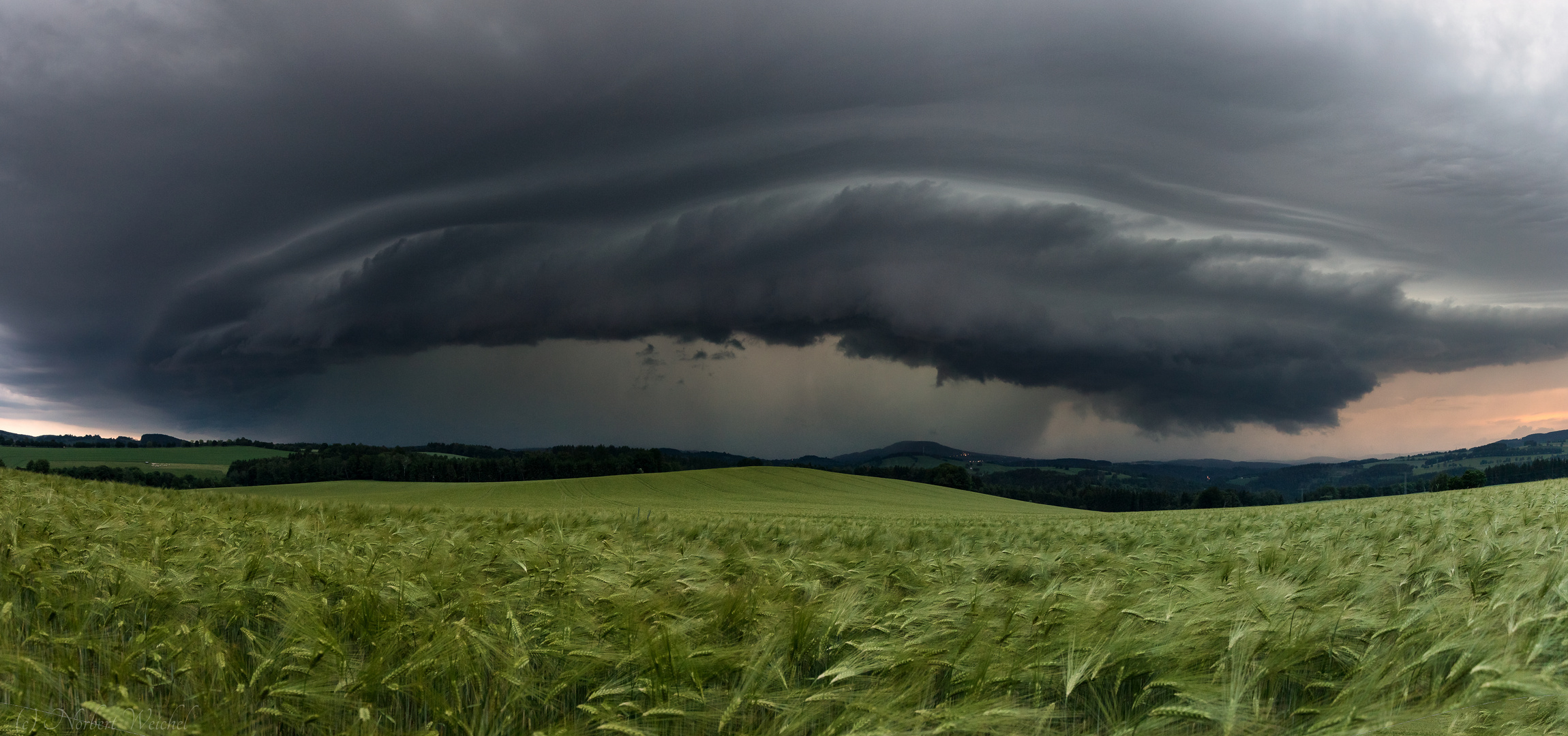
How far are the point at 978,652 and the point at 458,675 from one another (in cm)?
183

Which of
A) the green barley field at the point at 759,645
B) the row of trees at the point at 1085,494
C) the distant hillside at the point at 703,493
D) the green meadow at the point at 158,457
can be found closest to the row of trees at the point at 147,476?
the green meadow at the point at 158,457

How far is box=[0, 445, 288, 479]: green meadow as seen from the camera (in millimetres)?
90062

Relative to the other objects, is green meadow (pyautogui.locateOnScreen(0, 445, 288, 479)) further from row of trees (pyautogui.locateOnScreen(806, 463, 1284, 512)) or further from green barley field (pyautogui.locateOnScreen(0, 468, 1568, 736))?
green barley field (pyautogui.locateOnScreen(0, 468, 1568, 736))

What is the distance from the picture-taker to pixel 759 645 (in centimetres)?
252

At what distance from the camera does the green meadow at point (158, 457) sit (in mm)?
90062

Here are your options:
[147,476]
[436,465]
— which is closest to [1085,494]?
[436,465]

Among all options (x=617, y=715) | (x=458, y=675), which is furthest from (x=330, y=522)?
(x=617, y=715)

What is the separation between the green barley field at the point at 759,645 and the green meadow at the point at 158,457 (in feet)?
364

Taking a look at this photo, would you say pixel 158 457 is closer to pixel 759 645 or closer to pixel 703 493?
pixel 703 493

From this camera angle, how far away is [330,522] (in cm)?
792

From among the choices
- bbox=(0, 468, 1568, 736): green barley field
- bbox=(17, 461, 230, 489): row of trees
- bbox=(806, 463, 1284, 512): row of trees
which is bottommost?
bbox=(806, 463, 1284, 512): row of trees

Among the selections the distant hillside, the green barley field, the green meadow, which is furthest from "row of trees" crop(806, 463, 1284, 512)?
the green barley field

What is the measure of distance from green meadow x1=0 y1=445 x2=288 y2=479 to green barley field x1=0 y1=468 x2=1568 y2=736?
11103 centimetres

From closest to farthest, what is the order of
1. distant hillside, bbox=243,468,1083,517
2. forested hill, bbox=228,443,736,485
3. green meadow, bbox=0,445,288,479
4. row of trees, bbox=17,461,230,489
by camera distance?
distant hillside, bbox=243,468,1083,517
row of trees, bbox=17,461,230,489
forested hill, bbox=228,443,736,485
green meadow, bbox=0,445,288,479
